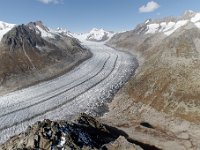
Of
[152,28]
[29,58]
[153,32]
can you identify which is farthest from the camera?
[152,28]

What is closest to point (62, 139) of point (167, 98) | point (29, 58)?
point (167, 98)

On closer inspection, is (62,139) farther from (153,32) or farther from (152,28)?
(152,28)

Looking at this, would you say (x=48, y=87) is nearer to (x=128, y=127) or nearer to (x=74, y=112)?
(x=74, y=112)

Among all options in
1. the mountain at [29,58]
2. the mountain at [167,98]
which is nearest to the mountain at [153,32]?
the mountain at [29,58]

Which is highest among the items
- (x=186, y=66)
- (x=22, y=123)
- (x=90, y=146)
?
(x=186, y=66)

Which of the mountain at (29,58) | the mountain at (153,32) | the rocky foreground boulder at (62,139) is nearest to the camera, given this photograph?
the rocky foreground boulder at (62,139)

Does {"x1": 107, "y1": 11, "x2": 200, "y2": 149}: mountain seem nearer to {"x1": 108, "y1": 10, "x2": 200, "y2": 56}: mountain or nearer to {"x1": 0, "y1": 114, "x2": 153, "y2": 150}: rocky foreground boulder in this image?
{"x1": 0, "y1": 114, "x2": 153, "y2": 150}: rocky foreground boulder

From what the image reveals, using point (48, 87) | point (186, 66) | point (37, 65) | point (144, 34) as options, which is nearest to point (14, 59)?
point (37, 65)

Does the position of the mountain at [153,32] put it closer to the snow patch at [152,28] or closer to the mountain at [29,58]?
the snow patch at [152,28]

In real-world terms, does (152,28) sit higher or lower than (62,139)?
higher
